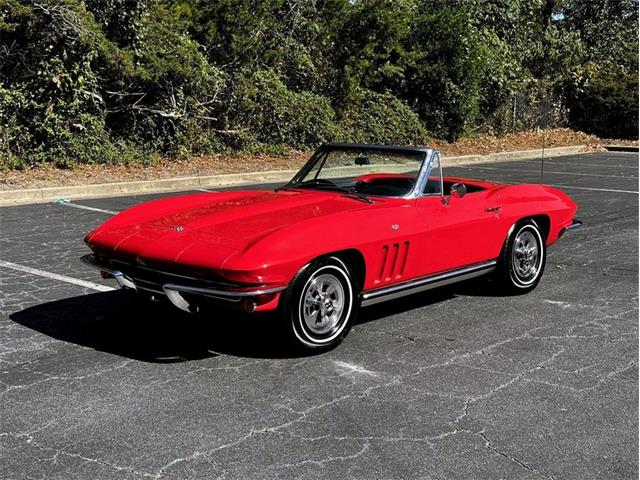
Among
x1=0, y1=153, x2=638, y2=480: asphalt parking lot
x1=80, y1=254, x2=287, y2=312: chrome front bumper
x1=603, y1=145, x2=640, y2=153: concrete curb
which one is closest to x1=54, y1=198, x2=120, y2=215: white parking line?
x1=0, y1=153, x2=638, y2=480: asphalt parking lot

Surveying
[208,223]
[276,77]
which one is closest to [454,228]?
[208,223]

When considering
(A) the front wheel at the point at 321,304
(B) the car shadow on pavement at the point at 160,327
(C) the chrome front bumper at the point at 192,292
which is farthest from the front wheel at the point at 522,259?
(C) the chrome front bumper at the point at 192,292

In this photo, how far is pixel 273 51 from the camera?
1894 centimetres

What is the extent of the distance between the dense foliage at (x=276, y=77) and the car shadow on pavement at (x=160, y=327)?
9.33m

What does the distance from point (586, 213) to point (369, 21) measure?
38.3ft

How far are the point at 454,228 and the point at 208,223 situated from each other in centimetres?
183

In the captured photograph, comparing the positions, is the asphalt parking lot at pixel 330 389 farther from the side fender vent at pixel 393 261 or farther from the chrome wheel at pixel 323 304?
the side fender vent at pixel 393 261

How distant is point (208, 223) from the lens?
5.14 m

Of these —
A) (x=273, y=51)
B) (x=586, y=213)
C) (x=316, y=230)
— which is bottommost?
(x=586, y=213)

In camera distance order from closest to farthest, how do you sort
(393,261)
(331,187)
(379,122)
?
(393,261) → (331,187) → (379,122)

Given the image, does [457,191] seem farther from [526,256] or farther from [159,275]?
[159,275]

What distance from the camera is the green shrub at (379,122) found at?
2091 cm

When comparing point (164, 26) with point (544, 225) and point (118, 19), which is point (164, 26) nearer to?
point (118, 19)

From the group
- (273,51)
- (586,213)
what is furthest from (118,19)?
(586,213)
